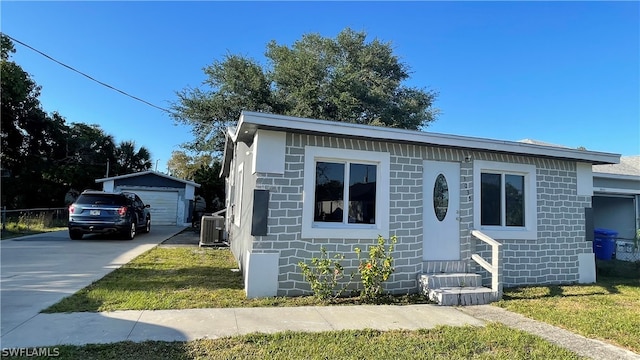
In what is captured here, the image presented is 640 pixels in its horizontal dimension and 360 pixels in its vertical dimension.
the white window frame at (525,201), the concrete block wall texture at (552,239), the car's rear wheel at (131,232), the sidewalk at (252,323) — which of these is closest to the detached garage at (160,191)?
the car's rear wheel at (131,232)

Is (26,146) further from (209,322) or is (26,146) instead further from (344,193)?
(209,322)

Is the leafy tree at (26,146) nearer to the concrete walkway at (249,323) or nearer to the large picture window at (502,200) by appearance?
the concrete walkway at (249,323)

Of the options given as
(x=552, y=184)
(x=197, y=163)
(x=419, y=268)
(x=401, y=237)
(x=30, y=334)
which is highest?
(x=197, y=163)

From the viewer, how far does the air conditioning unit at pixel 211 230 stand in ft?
40.1

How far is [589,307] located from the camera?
6047mm

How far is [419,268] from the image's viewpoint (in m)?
6.88

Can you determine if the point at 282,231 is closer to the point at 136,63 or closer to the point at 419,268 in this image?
the point at 419,268

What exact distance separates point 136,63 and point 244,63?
7.72 meters

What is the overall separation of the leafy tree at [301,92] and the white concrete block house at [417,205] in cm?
1195

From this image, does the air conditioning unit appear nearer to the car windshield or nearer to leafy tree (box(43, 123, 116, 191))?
the car windshield

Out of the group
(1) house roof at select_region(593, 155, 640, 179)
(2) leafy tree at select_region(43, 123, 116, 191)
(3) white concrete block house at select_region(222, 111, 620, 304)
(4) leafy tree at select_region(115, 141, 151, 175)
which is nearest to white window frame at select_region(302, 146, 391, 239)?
(3) white concrete block house at select_region(222, 111, 620, 304)

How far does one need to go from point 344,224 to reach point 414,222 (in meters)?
1.36

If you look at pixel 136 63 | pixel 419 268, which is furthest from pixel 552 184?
pixel 136 63

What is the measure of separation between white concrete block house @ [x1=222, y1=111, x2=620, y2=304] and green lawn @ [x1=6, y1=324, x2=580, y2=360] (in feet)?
5.75
